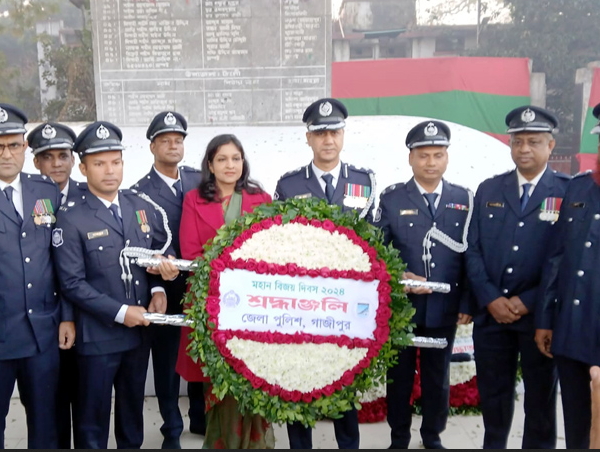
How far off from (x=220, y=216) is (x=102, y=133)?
813 millimetres

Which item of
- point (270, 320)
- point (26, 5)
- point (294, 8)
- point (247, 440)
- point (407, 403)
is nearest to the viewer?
point (270, 320)

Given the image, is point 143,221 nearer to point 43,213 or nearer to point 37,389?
point 43,213

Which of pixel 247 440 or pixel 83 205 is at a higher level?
pixel 83 205

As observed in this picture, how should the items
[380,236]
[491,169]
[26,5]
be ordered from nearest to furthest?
[380,236] → [491,169] → [26,5]

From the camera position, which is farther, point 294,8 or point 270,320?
point 294,8

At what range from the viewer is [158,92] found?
602cm

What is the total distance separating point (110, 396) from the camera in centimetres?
308

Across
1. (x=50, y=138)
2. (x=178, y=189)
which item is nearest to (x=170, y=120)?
(x=178, y=189)

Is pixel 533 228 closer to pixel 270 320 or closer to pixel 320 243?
pixel 320 243

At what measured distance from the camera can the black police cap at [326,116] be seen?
338 centimetres

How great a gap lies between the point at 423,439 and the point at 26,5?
12.8 m

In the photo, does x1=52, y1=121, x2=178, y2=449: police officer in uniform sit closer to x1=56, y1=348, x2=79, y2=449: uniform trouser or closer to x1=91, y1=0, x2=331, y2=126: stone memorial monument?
x1=56, y1=348, x2=79, y2=449: uniform trouser

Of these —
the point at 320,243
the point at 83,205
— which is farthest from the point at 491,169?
the point at 83,205

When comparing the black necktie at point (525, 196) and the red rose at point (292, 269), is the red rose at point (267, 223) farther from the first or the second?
the black necktie at point (525, 196)
